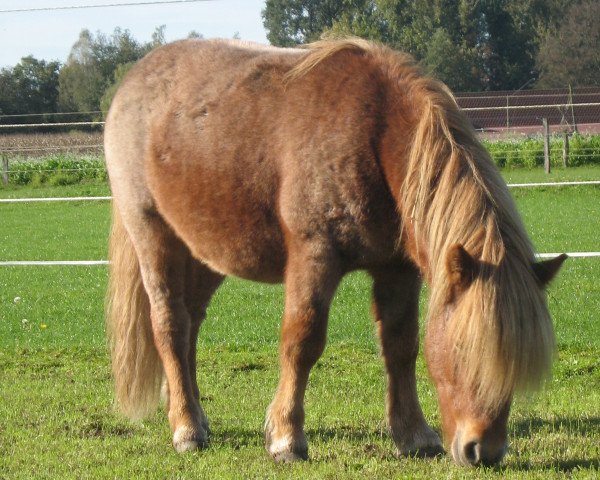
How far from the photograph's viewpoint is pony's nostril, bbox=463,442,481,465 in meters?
3.71

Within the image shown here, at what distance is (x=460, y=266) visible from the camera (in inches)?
148

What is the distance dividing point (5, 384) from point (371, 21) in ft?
150

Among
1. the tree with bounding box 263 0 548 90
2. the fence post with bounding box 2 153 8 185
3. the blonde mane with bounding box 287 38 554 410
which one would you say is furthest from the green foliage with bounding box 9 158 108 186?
the blonde mane with bounding box 287 38 554 410

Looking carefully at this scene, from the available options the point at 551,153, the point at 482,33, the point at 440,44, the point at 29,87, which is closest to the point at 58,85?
the point at 29,87

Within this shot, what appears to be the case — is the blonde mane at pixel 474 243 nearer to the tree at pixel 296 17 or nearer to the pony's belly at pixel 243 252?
the pony's belly at pixel 243 252

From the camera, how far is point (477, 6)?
55.3 meters

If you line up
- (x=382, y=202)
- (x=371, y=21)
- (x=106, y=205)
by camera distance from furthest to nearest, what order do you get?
(x=371, y=21), (x=106, y=205), (x=382, y=202)

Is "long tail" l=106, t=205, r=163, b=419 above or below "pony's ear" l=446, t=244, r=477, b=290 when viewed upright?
below

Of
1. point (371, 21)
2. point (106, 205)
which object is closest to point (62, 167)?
point (106, 205)

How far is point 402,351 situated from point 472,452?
3.45 ft

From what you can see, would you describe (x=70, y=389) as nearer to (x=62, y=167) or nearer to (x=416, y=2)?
(x=62, y=167)

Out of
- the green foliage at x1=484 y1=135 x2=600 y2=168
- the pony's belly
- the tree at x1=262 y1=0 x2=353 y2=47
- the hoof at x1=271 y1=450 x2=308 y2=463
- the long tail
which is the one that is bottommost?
the green foliage at x1=484 y1=135 x2=600 y2=168

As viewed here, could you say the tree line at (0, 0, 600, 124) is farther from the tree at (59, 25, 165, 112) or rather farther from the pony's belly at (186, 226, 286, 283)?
the pony's belly at (186, 226, 286, 283)

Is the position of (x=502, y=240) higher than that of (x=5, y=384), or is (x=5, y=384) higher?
(x=502, y=240)
